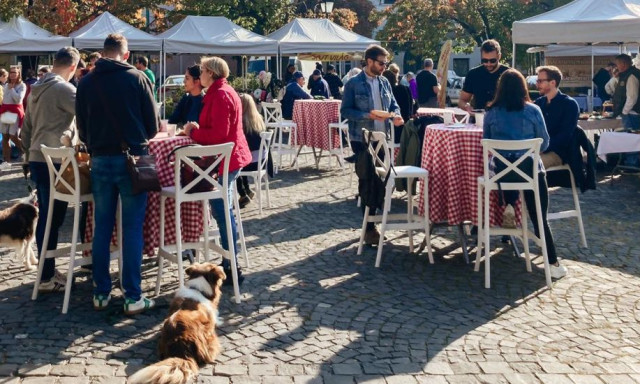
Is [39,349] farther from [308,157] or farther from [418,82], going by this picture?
[418,82]

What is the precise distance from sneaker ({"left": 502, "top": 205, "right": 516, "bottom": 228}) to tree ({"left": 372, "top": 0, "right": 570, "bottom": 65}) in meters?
31.2

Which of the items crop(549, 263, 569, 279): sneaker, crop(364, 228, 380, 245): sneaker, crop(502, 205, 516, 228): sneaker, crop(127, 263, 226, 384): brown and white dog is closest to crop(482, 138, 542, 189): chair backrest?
crop(502, 205, 516, 228): sneaker

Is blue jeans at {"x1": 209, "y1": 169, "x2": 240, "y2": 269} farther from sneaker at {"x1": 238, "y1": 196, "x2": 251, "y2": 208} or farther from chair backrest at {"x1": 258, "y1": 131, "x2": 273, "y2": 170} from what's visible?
sneaker at {"x1": 238, "y1": 196, "x2": 251, "y2": 208}

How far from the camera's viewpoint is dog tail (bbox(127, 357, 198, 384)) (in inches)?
165

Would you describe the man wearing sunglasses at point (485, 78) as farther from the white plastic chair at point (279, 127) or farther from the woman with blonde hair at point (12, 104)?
the woman with blonde hair at point (12, 104)

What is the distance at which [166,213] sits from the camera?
635 centimetres

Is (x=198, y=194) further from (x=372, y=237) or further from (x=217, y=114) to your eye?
(x=372, y=237)

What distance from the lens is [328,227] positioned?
8.95m

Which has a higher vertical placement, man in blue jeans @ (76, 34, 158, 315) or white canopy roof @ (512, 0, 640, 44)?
white canopy roof @ (512, 0, 640, 44)

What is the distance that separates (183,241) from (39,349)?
170 centimetres

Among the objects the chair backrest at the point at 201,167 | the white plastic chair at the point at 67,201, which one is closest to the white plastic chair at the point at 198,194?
the chair backrest at the point at 201,167

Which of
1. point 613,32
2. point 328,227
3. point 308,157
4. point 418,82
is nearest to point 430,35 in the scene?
point 418,82

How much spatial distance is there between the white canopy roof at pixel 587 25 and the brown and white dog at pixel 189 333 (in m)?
9.10

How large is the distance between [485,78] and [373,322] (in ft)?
14.1
